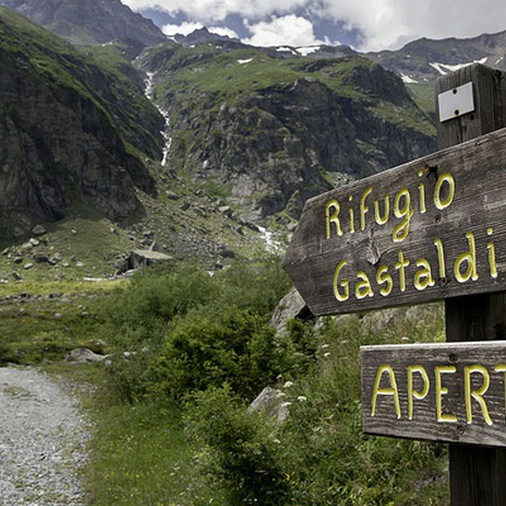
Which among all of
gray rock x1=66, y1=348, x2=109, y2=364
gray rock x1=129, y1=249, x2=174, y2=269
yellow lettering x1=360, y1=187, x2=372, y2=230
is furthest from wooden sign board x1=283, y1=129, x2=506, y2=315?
gray rock x1=129, y1=249, x2=174, y2=269

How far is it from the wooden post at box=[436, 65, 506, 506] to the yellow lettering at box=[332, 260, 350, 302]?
594 mm

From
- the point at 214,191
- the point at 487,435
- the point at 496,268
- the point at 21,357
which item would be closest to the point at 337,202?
the point at 496,268

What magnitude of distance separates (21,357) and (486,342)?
34286 mm

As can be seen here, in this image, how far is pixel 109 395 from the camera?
19.4m

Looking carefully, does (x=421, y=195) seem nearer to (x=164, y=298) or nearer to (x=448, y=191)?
(x=448, y=191)

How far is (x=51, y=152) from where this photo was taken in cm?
13225

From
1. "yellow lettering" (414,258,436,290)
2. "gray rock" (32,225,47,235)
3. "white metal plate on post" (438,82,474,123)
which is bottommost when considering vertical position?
"yellow lettering" (414,258,436,290)

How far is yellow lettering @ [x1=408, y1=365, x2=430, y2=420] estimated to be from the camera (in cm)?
271

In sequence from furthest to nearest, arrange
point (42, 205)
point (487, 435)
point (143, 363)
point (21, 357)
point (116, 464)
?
point (42, 205) < point (21, 357) < point (143, 363) < point (116, 464) < point (487, 435)

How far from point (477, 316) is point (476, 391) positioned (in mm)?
398

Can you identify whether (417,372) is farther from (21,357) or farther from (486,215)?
(21,357)

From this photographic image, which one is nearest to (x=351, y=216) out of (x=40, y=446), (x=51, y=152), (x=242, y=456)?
(x=242, y=456)

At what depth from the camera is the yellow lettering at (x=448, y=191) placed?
8.97 ft

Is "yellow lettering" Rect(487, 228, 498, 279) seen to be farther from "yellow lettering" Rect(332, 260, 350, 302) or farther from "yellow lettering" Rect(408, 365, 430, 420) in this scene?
"yellow lettering" Rect(332, 260, 350, 302)
